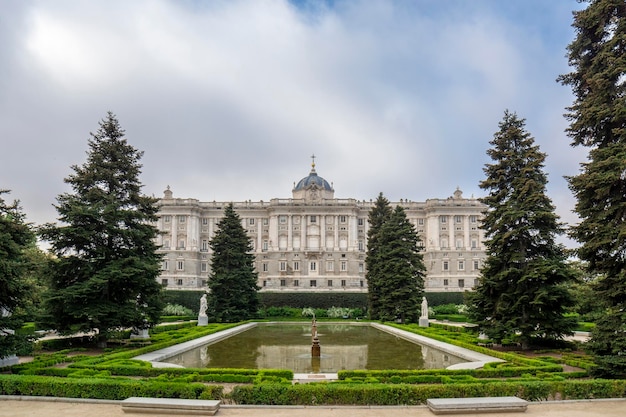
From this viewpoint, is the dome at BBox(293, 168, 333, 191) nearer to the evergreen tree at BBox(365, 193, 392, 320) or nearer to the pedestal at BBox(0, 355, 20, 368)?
the evergreen tree at BBox(365, 193, 392, 320)

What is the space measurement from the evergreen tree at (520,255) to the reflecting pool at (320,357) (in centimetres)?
288

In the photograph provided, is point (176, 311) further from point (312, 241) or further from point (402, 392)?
point (402, 392)

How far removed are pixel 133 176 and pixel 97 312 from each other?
19.4 feet

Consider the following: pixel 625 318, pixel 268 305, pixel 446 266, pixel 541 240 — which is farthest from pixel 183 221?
pixel 625 318

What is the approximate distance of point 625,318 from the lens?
1188cm

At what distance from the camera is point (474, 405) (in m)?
9.80

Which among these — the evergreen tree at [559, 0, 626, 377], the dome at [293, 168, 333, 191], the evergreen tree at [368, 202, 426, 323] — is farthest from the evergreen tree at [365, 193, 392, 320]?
the dome at [293, 168, 333, 191]

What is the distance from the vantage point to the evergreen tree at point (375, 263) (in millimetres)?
40931

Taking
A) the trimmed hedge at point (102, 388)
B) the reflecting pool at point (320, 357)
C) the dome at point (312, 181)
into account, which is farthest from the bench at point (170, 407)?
the dome at point (312, 181)

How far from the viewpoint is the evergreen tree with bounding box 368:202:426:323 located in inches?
1417

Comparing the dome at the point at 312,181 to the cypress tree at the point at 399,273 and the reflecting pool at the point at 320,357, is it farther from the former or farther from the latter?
the reflecting pool at the point at 320,357

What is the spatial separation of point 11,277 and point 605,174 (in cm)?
1517

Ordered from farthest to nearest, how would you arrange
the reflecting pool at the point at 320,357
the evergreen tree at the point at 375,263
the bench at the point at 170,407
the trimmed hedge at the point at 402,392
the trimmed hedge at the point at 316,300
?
the trimmed hedge at the point at 316,300 < the evergreen tree at the point at 375,263 < the reflecting pool at the point at 320,357 < the trimmed hedge at the point at 402,392 < the bench at the point at 170,407

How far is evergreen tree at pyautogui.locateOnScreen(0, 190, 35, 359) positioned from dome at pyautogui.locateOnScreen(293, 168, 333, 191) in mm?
69067
